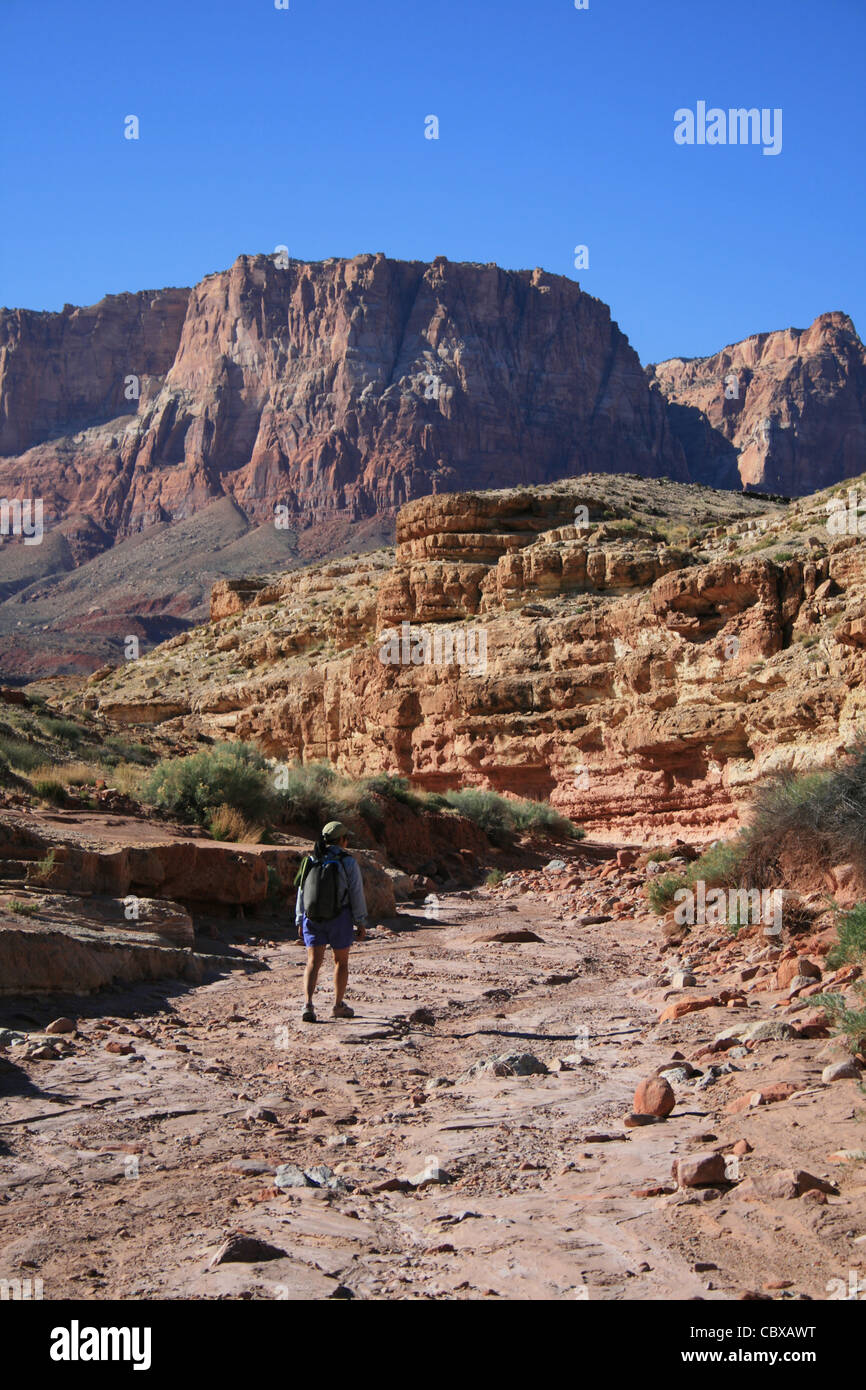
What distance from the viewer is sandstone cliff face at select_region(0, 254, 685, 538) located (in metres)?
145

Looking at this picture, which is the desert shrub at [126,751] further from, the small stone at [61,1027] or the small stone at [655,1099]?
the small stone at [655,1099]

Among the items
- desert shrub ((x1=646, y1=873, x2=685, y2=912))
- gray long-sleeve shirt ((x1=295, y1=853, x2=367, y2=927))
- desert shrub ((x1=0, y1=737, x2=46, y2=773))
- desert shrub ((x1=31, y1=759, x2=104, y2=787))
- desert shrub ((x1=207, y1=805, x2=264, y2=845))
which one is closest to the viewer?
gray long-sleeve shirt ((x1=295, y1=853, x2=367, y2=927))

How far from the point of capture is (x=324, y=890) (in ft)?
29.0

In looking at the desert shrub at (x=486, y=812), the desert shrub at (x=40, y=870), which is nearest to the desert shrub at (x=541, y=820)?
the desert shrub at (x=486, y=812)

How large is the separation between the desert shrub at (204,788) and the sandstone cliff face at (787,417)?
147929 millimetres

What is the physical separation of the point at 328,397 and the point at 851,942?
14751 centimetres

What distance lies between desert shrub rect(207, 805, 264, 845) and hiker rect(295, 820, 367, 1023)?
6715 millimetres

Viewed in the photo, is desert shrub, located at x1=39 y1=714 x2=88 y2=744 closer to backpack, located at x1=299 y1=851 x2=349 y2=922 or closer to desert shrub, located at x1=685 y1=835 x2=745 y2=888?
desert shrub, located at x1=685 y1=835 x2=745 y2=888

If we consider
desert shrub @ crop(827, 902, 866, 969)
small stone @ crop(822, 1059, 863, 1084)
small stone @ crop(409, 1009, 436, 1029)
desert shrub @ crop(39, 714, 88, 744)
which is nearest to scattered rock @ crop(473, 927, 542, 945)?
small stone @ crop(409, 1009, 436, 1029)

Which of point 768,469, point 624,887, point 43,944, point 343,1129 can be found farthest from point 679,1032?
point 768,469

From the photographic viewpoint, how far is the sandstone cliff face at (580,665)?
75.2ft

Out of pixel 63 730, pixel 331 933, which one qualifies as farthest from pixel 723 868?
pixel 63 730

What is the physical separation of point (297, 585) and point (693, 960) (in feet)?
136
